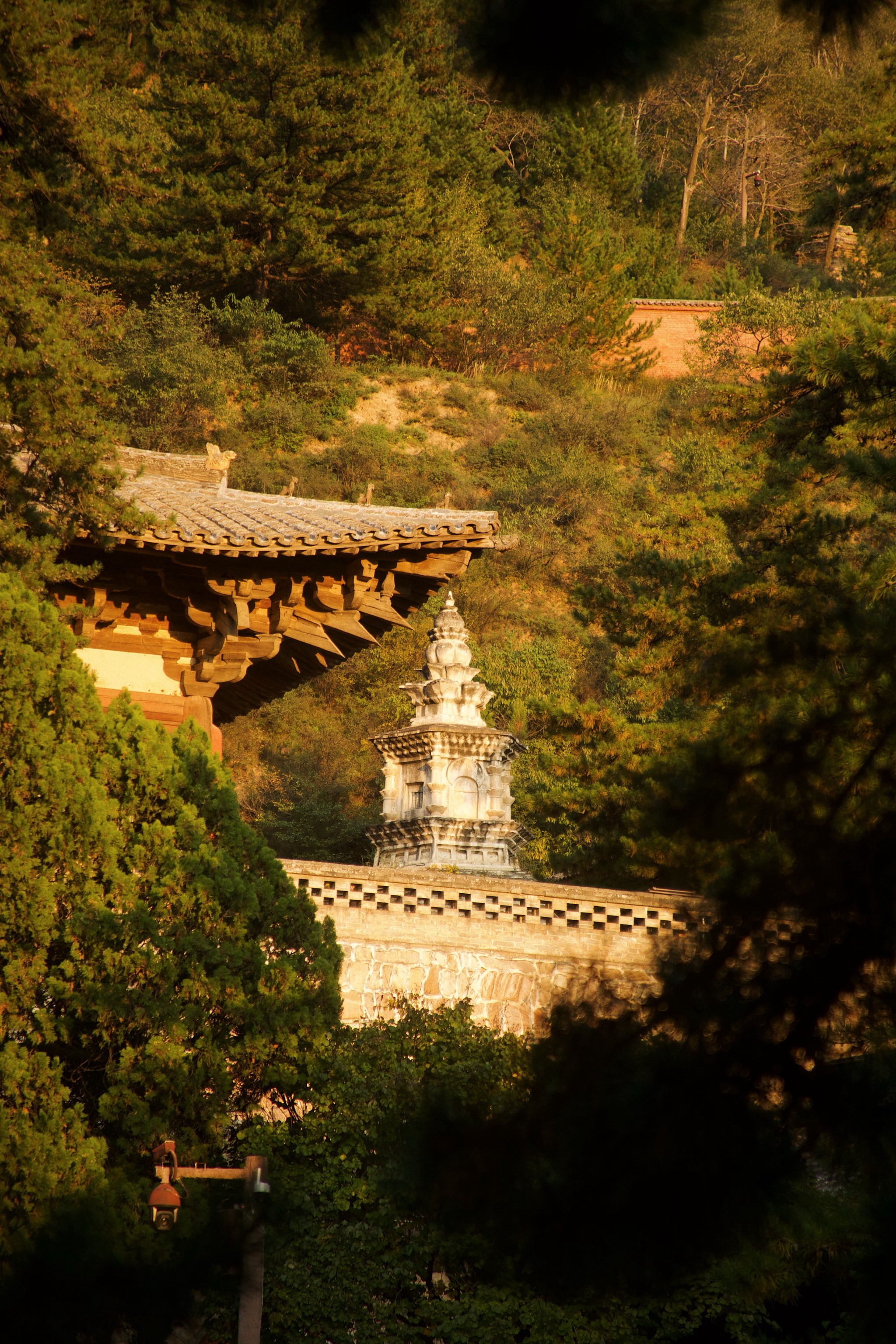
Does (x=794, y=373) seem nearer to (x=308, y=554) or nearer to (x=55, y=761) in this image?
(x=308, y=554)

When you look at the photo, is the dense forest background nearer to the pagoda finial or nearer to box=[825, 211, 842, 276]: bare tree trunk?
the pagoda finial

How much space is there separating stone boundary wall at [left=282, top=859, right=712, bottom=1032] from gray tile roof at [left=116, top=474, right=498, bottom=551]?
231 cm

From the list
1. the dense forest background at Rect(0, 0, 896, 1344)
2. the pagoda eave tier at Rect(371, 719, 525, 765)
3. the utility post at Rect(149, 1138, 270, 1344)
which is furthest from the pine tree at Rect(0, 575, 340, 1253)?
the pagoda eave tier at Rect(371, 719, 525, 765)

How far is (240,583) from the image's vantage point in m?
8.73

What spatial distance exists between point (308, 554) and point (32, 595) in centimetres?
184

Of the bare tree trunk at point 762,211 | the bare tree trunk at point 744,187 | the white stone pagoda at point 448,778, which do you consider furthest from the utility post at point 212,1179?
the bare tree trunk at point 762,211

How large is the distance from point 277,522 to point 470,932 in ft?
10.4

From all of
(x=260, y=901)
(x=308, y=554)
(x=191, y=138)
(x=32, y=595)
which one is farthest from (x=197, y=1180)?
(x=191, y=138)

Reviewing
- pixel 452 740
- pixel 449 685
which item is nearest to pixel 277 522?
pixel 452 740

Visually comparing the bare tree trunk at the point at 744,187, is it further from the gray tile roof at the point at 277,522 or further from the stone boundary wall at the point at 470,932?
the stone boundary wall at the point at 470,932

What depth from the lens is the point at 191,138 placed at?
32.2 metres

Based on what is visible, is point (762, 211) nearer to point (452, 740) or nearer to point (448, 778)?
point (452, 740)

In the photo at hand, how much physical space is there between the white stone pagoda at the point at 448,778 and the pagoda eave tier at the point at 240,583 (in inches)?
188

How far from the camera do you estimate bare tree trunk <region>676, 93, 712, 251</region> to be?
48.0m
